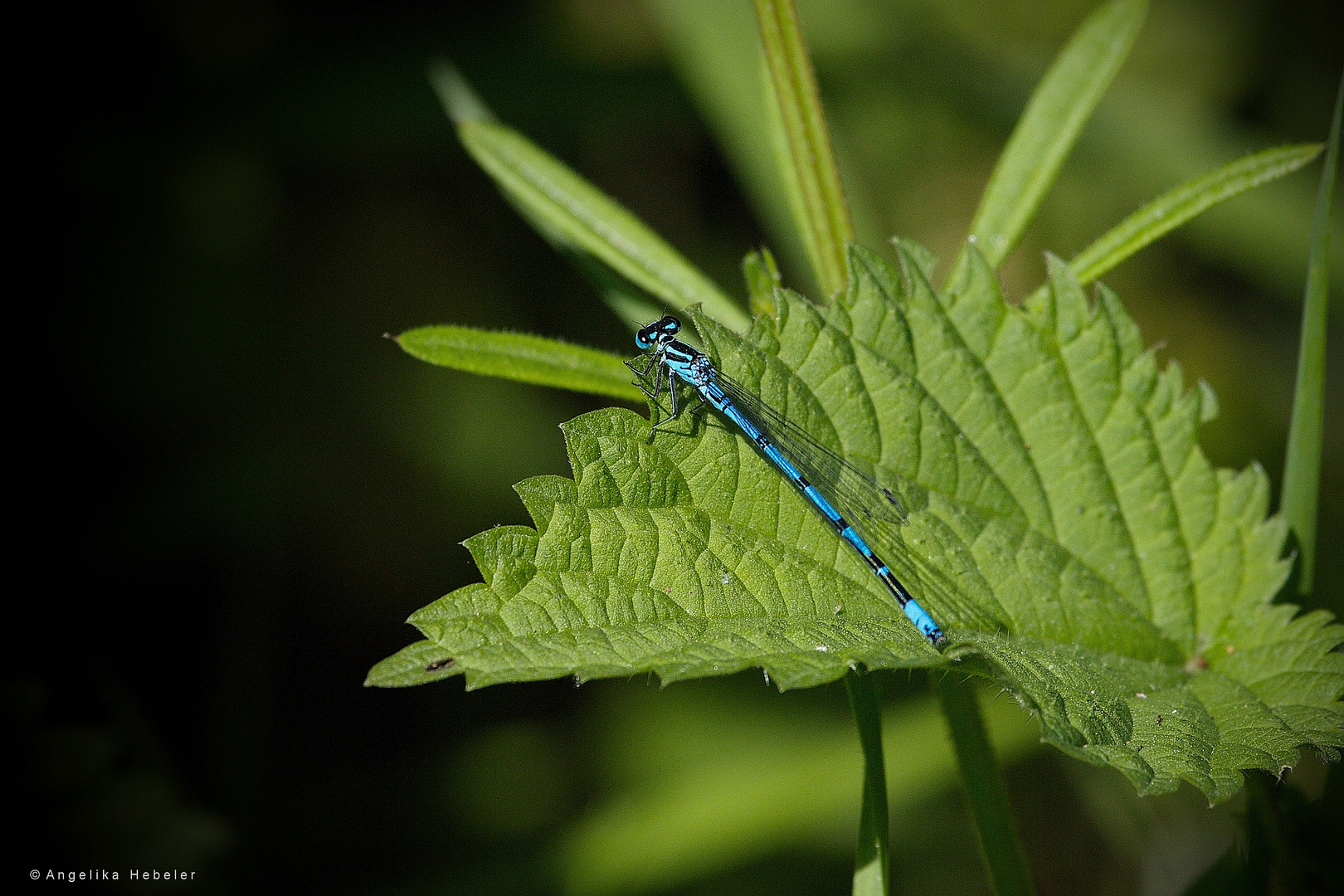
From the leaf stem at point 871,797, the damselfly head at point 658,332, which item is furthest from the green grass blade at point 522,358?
the leaf stem at point 871,797

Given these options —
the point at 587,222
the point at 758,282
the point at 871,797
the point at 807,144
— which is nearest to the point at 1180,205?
the point at 807,144

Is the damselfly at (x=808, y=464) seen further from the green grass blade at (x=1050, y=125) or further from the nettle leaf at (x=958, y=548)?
the green grass blade at (x=1050, y=125)

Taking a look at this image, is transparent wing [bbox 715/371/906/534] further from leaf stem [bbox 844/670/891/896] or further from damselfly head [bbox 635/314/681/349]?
damselfly head [bbox 635/314/681/349]

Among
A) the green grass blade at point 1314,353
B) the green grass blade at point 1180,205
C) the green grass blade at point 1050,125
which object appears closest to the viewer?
the green grass blade at point 1314,353

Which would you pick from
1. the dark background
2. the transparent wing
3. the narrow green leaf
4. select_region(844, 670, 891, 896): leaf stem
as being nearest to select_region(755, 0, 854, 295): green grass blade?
the narrow green leaf

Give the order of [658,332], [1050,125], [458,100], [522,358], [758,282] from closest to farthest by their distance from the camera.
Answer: [522,358], [758,282], [1050,125], [658,332], [458,100]

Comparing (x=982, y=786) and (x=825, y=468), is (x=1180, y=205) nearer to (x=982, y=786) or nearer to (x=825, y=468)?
(x=825, y=468)
